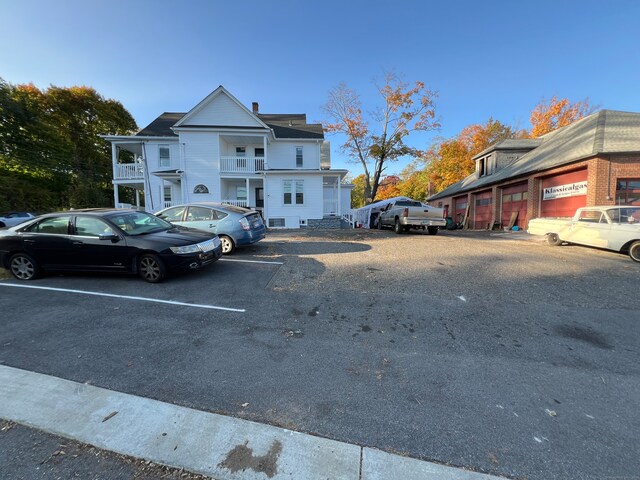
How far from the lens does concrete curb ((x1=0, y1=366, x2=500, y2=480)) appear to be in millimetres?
1881

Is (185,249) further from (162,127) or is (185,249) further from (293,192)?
(162,127)

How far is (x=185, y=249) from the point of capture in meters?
5.96

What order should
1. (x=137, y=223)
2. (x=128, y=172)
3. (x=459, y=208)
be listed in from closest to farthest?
(x=137, y=223) → (x=128, y=172) → (x=459, y=208)

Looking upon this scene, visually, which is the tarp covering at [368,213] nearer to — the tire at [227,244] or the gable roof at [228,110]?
the gable roof at [228,110]

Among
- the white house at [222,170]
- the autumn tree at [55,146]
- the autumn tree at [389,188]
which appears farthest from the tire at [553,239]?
the autumn tree at [389,188]

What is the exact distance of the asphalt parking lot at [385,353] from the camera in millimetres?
2209

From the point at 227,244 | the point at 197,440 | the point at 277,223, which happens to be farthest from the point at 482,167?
the point at 197,440

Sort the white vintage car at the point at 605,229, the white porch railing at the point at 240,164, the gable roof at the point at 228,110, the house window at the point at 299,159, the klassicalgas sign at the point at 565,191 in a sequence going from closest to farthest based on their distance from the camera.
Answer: the white vintage car at the point at 605,229 → the klassicalgas sign at the point at 565,191 → the gable roof at the point at 228,110 → the white porch railing at the point at 240,164 → the house window at the point at 299,159

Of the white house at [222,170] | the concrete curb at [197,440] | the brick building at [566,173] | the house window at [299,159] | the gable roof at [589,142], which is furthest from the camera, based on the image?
the house window at [299,159]

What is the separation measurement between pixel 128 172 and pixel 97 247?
63.5 feet

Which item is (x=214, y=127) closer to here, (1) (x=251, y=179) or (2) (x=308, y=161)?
(1) (x=251, y=179)

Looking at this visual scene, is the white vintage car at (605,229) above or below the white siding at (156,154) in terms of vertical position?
below

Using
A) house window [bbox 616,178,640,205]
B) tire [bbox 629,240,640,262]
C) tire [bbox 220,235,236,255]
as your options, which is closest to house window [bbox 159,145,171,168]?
tire [bbox 220,235,236,255]

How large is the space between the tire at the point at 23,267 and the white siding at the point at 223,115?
16.0m
